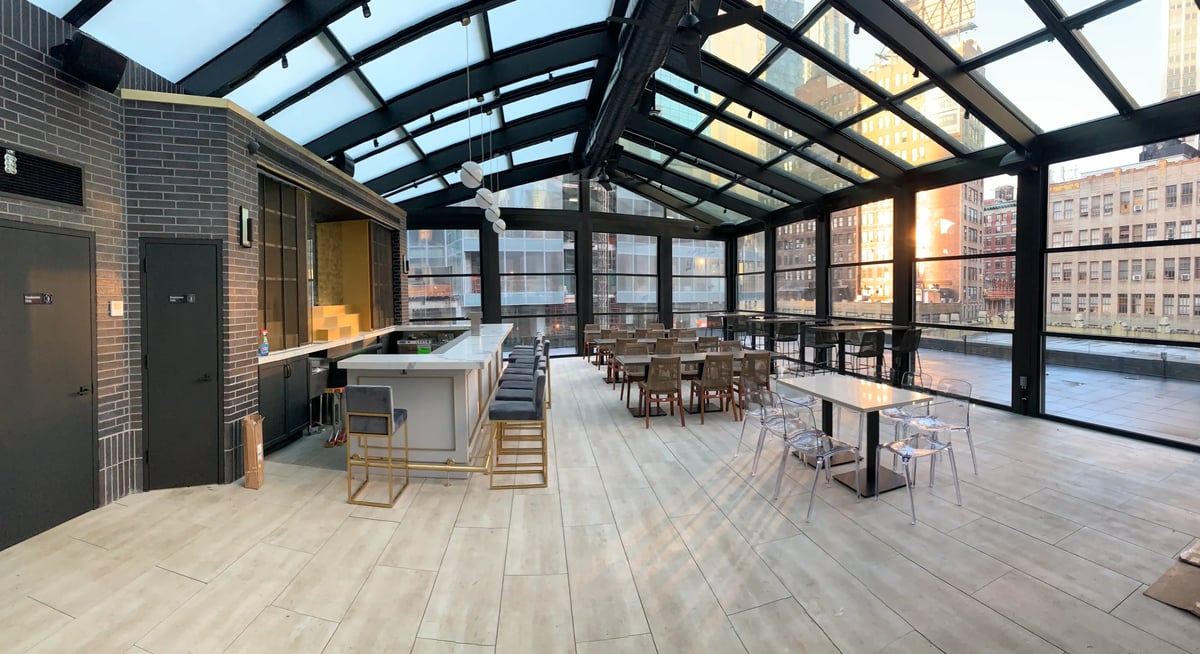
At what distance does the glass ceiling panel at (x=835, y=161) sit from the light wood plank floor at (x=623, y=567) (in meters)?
5.18

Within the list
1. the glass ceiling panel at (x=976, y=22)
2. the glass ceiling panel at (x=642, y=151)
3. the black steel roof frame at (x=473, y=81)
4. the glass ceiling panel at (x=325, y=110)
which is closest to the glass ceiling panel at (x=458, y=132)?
the black steel roof frame at (x=473, y=81)


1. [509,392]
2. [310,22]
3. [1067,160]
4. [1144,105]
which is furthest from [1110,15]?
[310,22]

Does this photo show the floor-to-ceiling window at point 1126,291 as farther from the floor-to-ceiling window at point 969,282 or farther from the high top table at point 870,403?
the high top table at point 870,403

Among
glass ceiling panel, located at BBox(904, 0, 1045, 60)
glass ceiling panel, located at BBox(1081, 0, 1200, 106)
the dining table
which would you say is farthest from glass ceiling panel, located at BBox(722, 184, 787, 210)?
glass ceiling panel, located at BBox(1081, 0, 1200, 106)

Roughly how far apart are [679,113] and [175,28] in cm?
621

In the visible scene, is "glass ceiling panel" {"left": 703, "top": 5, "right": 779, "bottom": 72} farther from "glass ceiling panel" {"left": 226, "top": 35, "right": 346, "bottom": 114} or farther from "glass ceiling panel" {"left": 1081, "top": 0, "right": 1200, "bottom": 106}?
"glass ceiling panel" {"left": 226, "top": 35, "right": 346, "bottom": 114}

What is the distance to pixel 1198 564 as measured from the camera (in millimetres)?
2645

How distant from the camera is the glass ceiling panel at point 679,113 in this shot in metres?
7.50

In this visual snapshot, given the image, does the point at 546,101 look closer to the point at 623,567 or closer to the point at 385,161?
the point at 385,161

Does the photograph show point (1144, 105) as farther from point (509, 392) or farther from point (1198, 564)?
point (509, 392)

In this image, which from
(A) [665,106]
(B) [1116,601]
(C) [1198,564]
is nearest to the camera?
(B) [1116,601]

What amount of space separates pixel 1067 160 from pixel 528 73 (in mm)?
6314

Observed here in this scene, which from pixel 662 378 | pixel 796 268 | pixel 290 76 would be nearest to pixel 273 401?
pixel 290 76

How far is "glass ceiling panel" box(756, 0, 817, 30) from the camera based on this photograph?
15.8 ft
